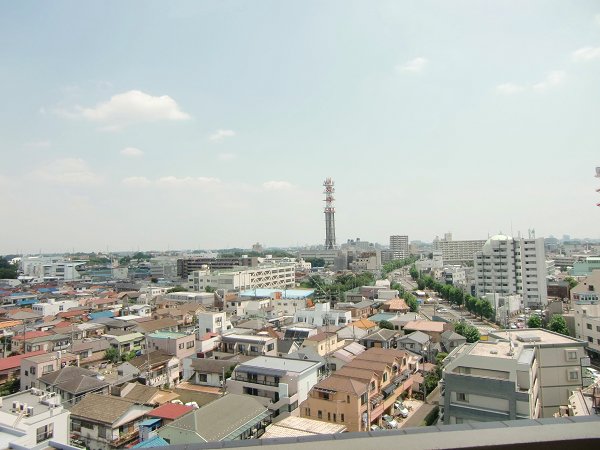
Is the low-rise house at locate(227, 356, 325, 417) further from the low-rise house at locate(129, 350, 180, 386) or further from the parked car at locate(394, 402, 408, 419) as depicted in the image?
the low-rise house at locate(129, 350, 180, 386)

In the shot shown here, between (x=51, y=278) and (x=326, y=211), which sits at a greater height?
(x=326, y=211)

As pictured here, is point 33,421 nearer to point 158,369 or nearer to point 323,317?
point 158,369

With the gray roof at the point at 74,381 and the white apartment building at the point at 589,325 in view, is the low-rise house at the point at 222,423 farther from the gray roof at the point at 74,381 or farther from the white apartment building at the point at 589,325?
the white apartment building at the point at 589,325

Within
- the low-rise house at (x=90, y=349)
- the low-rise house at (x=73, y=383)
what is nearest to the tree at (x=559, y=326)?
the low-rise house at (x=73, y=383)

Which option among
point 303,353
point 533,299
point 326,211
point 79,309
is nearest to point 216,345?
point 303,353

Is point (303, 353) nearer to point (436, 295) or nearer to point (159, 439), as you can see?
point (159, 439)

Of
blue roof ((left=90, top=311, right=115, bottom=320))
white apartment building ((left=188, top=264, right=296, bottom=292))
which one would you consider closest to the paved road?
blue roof ((left=90, top=311, right=115, bottom=320))

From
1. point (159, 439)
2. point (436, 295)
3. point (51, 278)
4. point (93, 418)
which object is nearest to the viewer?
point (159, 439)

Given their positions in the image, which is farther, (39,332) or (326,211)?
(326,211)
